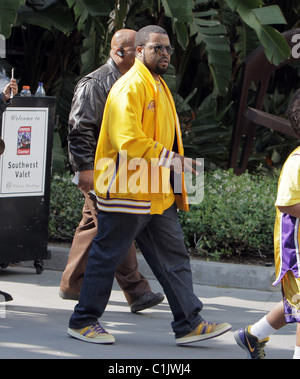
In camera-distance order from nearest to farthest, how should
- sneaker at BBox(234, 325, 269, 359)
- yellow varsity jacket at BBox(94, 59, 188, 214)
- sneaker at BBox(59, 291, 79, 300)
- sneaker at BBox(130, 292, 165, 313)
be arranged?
sneaker at BBox(234, 325, 269, 359) → yellow varsity jacket at BBox(94, 59, 188, 214) → sneaker at BBox(130, 292, 165, 313) → sneaker at BBox(59, 291, 79, 300)

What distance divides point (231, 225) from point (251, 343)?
296cm

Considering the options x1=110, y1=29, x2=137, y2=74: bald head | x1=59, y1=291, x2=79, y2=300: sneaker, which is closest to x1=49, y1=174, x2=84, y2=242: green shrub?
x1=59, y1=291, x2=79, y2=300: sneaker

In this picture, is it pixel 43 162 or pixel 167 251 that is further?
Answer: pixel 43 162

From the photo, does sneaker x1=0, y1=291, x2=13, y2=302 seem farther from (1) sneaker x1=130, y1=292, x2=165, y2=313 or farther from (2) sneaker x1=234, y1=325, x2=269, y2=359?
(2) sneaker x1=234, y1=325, x2=269, y2=359

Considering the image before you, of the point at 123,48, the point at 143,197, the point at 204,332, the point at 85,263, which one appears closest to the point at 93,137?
the point at 123,48

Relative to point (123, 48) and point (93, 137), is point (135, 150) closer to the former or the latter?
point (93, 137)

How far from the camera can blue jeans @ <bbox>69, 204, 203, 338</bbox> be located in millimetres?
5070

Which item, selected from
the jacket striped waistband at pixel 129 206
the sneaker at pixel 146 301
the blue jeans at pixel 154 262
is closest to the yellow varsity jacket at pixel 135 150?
the jacket striped waistband at pixel 129 206

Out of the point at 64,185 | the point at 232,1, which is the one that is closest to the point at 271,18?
the point at 232,1

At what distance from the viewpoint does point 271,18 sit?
9133 millimetres

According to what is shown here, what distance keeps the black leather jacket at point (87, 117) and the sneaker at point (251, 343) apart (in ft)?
6.03

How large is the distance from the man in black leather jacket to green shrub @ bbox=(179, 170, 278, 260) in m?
1.51

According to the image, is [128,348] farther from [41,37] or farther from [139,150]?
[41,37]

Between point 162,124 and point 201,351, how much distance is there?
1437 mm
